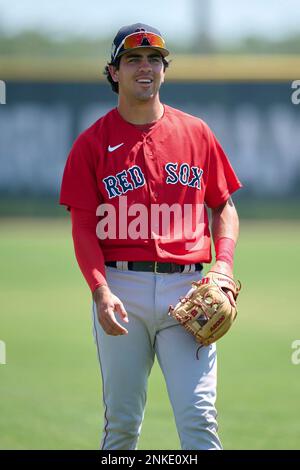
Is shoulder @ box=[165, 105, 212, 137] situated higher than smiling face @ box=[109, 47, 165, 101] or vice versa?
smiling face @ box=[109, 47, 165, 101]

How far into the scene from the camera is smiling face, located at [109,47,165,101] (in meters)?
3.89

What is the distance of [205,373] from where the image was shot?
376 cm

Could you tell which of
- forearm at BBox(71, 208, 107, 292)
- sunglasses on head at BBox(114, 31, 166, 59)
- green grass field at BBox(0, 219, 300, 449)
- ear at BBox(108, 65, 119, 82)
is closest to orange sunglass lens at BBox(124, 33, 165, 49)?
sunglasses on head at BBox(114, 31, 166, 59)

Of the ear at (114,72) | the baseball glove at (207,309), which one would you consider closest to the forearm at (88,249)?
the baseball glove at (207,309)

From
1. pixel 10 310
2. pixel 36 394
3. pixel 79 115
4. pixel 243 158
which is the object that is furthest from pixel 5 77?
pixel 36 394

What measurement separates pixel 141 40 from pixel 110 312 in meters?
1.04

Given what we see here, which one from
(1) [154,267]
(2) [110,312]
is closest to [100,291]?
(2) [110,312]

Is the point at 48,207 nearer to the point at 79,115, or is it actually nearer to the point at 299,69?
the point at 79,115

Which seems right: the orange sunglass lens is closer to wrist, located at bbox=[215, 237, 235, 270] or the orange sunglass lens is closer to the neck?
the neck

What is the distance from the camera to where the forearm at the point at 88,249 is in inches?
150

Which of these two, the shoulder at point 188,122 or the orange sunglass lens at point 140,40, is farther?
the shoulder at point 188,122

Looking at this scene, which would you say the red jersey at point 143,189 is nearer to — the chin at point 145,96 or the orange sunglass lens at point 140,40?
the chin at point 145,96

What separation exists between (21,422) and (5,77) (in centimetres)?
1380

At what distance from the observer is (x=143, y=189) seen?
12.8ft
